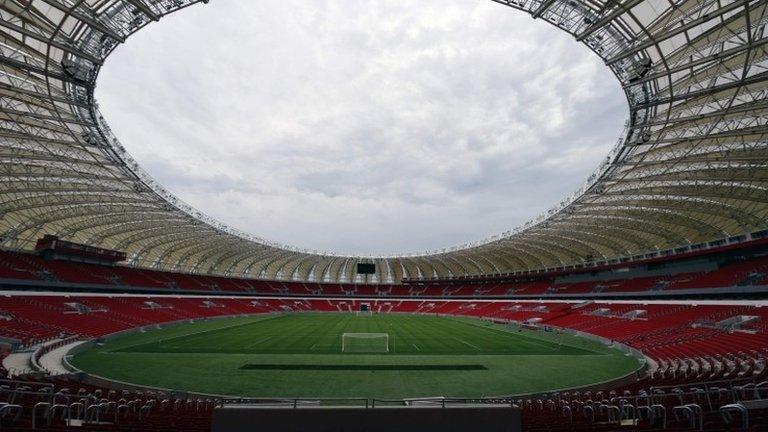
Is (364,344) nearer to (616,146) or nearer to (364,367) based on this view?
(364,367)

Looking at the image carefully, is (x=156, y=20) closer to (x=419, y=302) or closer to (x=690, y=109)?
(x=690, y=109)

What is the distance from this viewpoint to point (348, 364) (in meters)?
27.1

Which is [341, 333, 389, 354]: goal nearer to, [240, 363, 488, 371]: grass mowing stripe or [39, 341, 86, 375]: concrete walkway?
[240, 363, 488, 371]: grass mowing stripe

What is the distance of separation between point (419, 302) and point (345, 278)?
22.8 metres

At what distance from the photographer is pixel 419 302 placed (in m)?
86.9

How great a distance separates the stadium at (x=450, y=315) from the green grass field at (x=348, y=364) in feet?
0.80

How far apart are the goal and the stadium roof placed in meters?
20.7

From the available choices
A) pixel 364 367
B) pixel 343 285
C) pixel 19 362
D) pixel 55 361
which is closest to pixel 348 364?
pixel 364 367

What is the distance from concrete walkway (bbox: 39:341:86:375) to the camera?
2172 centimetres

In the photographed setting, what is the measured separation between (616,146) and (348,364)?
22.2m

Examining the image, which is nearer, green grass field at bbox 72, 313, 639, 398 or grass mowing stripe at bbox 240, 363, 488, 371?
green grass field at bbox 72, 313, 639, 398

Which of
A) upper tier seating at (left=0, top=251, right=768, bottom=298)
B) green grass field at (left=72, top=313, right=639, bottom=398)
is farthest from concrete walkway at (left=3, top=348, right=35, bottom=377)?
upper tier seating at (left=0, top=251, right=768, bottom=298)

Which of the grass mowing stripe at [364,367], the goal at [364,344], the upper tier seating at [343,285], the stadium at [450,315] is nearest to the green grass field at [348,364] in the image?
the grass mowing stripe at [364,367]

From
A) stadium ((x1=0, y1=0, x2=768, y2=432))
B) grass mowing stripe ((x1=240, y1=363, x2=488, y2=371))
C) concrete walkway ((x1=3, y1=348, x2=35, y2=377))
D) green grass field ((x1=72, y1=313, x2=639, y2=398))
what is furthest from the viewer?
grass mowing stripe ((x1=240, y1=363, x2=488, y2=371))
